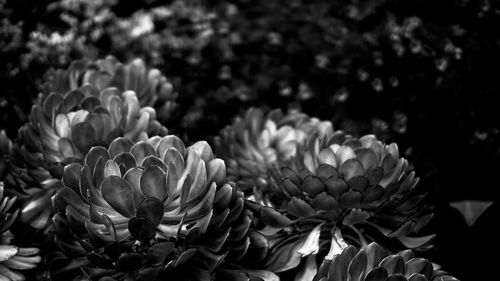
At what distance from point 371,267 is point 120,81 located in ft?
1.37

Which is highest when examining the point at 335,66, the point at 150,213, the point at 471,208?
the point at 150,213

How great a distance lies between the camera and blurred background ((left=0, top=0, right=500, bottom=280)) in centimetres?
90

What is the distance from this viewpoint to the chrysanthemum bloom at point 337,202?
24.0 inches

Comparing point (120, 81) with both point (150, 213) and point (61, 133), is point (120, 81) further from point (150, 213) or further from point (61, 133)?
point (150, 213)

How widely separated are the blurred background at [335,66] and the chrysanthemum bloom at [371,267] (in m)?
0.28

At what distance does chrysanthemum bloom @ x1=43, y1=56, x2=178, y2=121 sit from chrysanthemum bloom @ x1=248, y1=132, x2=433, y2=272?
0.21m

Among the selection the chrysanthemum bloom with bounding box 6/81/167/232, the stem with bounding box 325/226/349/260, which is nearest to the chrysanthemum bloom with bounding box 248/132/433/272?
the stem with bounding box 325/226/349/260

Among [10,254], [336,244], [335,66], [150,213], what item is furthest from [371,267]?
[335,66]

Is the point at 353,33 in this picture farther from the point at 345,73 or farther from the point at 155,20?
the point at 155,20

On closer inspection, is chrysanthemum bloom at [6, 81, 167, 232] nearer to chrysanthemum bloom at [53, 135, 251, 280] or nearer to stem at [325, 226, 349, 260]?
chrysanthemum bloom at [53, 135, 251, 280]

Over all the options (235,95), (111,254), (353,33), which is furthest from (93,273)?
(353,33)

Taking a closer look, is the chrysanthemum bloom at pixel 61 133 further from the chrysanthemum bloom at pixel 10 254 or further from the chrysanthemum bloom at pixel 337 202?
the chrysanthemum bloom at pixel 337 202

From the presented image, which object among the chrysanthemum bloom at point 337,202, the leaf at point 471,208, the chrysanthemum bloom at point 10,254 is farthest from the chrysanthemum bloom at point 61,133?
the leaf at point 471,208

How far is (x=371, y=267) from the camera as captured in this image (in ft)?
1.82
